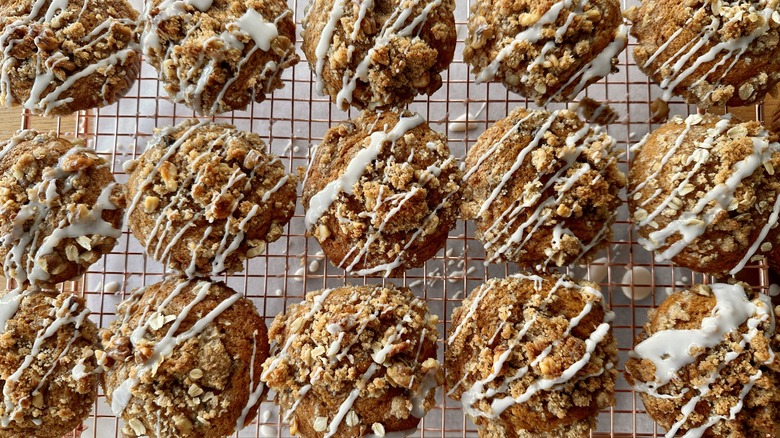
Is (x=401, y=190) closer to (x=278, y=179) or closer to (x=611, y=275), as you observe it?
(x=278, y=179)

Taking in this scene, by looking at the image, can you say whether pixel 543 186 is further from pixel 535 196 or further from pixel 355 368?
pixel 355 368

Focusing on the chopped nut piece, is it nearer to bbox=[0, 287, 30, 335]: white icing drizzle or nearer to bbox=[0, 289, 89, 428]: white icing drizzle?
bbox=[0, 289, 89, 428]: white icing drizzle

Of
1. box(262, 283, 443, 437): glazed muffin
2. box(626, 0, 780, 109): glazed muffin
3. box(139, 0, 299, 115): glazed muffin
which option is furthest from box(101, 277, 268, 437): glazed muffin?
box(626, 0, 780, 109): glazed muffin

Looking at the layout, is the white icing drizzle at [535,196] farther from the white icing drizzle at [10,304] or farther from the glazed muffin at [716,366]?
the white icing drizzle at [10,304]

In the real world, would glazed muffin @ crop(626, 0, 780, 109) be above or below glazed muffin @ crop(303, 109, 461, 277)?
above

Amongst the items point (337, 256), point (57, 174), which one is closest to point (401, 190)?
point (337, 256)

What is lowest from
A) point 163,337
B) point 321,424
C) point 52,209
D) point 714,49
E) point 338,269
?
point 321,424

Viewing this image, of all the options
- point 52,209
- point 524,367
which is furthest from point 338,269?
point 52,209
